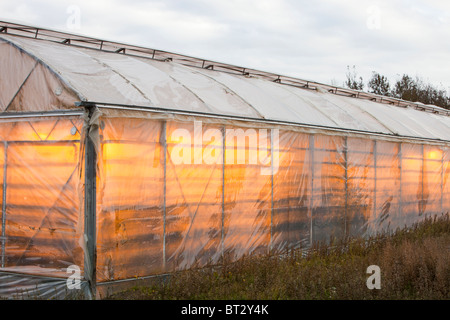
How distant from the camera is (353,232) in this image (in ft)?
40.9

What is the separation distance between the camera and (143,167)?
8.16m

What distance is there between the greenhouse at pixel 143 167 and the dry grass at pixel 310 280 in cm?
62

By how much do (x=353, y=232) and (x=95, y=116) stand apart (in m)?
7.13

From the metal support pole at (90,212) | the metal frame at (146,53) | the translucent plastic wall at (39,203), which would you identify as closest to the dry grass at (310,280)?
the metal support pole at (90,212)

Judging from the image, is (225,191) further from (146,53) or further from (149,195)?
(146,53)

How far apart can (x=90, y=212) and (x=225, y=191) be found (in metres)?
2.71

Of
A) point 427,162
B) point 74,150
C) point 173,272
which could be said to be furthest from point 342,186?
point 74,150

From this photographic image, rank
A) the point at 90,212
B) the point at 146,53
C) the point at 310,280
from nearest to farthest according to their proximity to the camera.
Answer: the point at 90,212, the point at 310,280, the point at 146,53

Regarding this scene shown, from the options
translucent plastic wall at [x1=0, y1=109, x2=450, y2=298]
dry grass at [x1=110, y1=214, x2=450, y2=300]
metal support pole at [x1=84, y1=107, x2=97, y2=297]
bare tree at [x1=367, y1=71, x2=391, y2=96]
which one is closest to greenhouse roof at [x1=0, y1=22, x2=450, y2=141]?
translucent plastic wall at [x1=0, y1=109, x2=450, y2=298]

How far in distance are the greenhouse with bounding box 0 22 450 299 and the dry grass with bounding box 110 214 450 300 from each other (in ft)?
2.05

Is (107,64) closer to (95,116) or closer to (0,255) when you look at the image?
(95,116)

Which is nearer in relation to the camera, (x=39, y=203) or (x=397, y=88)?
(x=39, y=203)

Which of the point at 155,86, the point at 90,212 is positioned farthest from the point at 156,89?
the point at 90,212

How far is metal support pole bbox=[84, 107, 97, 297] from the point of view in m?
7.32
